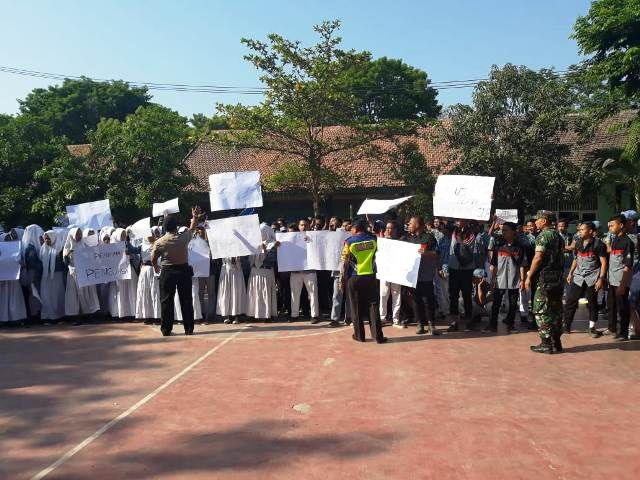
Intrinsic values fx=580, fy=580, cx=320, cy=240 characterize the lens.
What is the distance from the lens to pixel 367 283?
8.33 m

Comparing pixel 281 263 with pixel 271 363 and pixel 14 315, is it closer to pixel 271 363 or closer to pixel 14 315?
pixel 271 363

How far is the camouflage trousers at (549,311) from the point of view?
292 inches

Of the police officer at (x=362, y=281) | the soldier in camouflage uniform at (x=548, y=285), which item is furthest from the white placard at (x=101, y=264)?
the soldier in camouflage uniform at (x=548, y=285)

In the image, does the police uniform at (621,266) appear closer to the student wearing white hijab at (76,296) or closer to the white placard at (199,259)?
the white placard at (199,259)

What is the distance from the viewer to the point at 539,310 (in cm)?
745

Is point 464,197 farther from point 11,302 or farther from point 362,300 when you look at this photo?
point 11,302

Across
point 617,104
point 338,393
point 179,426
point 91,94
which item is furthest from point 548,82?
point 91,94

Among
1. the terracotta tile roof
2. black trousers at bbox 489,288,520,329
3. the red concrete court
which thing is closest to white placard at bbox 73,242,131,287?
the red concrete court

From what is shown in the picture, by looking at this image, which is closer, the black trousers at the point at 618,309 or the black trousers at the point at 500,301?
the black trousers at the point at 618,309

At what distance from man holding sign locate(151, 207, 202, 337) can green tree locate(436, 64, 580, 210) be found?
39.0 feet

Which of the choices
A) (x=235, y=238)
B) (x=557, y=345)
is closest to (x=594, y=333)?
(x=557, y=345)

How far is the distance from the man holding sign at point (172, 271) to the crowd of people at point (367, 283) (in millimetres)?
15

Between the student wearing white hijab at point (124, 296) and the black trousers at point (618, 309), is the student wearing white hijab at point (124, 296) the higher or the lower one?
the higher one

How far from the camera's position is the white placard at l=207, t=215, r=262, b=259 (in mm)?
9484
